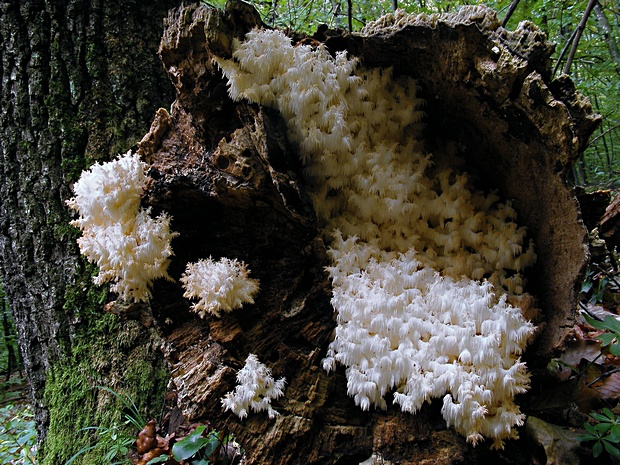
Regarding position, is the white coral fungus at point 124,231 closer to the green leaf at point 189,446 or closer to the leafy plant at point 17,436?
the green leaf at point 189,446

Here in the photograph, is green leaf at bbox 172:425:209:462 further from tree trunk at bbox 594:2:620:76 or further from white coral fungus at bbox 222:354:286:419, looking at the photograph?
tree trunk at bbox 594:2:620:76

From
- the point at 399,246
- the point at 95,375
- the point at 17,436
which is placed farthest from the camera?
the point at 17,436

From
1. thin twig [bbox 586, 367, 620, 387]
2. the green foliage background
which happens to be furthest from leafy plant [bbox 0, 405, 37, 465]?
the green foliage background

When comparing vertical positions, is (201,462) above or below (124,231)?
below

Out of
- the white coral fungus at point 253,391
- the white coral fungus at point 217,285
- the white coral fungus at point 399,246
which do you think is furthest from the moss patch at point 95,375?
the white coral fungus at point 399,246

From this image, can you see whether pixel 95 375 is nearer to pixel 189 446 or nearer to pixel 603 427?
pixel 189 446

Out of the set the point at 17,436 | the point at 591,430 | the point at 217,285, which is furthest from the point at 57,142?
the point at 17,436

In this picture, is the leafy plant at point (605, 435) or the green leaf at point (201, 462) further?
the green leaf at point (201, 462)
